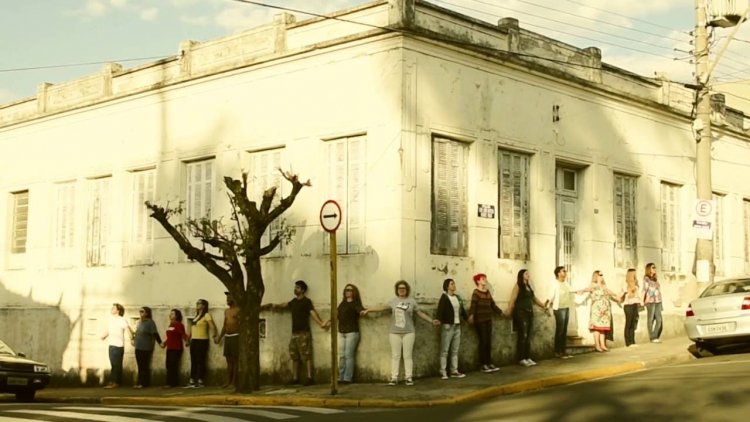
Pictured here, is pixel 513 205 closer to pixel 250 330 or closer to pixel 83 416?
pixel 250 330

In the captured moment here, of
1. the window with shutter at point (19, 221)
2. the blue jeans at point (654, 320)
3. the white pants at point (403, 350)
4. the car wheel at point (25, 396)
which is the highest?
the window with shutter at point (19, 221)

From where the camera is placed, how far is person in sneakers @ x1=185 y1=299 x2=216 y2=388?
21.2 m

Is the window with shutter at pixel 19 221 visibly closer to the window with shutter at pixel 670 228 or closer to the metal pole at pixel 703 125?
the window with shutter at pixel 670 228

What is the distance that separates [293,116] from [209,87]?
2743mm

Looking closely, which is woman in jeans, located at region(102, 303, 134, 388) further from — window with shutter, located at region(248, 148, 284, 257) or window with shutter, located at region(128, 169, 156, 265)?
window with shutter, located at region(248, 148, 284, 257)

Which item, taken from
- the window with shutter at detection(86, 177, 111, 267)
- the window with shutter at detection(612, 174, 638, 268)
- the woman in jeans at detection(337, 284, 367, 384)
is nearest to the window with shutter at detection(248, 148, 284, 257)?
the woman in jeans at detection(337, 284, 367, 384)

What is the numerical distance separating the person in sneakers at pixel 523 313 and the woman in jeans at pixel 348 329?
122 inches

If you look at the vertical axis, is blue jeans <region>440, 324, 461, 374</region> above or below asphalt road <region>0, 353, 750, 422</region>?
above

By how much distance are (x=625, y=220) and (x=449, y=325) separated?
7.43m

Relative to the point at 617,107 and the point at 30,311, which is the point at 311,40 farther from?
the point at 30,311

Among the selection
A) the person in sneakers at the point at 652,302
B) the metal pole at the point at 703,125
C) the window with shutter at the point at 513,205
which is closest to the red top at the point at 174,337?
the window with shutter at the point at 513,205

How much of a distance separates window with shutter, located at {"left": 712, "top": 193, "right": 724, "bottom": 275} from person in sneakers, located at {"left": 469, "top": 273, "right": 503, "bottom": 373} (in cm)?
1079

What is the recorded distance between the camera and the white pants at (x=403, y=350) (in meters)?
17.4

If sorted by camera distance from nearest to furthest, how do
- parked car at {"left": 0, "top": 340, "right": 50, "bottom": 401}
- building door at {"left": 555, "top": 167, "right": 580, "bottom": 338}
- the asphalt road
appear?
the asphalt road < parked car at {"left": 0, "top": 340, "right": 50, "bottom": 401} < building door at {"left": 555, "top": 167, "right": 580, "bottom": 338}
